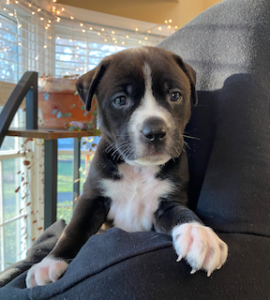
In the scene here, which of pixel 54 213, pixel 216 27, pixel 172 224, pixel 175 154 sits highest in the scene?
pixel 216 27

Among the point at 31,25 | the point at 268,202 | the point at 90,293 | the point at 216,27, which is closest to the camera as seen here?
the point at 90,293

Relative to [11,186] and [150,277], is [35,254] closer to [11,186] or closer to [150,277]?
[150,277]

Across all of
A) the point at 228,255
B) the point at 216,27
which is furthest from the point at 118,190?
the point at 216,27

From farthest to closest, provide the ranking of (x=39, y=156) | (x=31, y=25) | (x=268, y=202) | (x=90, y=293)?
1. (x=39, y=156)
2. (x=31, y=25)
3. (x=268, y=202)
4. (x=90, y=293)

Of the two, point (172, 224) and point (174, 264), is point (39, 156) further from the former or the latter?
point (174, 264)

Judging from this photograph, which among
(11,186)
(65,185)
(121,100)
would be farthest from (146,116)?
(65,185)

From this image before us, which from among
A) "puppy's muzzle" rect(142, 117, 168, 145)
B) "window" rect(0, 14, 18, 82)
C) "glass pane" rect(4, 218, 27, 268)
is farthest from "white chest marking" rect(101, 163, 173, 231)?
"glass pane" rect(4, 218, 27, 268)
